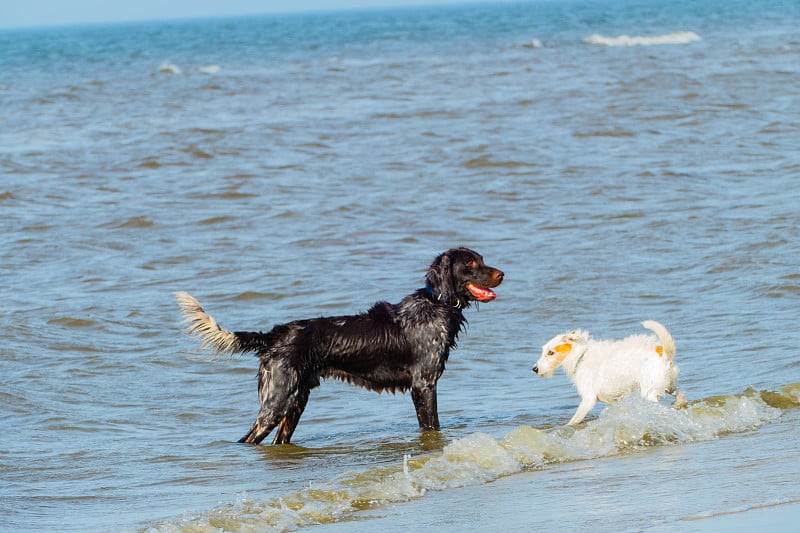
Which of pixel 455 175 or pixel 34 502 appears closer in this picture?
pixel 34 502

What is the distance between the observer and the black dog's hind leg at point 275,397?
294 inches

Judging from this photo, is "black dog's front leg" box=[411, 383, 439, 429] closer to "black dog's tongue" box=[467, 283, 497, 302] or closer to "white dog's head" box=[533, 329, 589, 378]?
"black dog's tongue" box=[467, 283, 497, 302]

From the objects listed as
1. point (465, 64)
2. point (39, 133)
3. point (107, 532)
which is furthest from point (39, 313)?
point (465, 64)

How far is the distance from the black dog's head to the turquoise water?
0.85 m

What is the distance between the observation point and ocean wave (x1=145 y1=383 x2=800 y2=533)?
218 inches

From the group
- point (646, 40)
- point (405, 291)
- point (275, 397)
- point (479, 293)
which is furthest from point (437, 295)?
point (646, 40)

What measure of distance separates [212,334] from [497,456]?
220 centimetres

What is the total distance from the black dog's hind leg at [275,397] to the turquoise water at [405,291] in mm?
172

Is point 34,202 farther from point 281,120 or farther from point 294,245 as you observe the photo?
point 281,120

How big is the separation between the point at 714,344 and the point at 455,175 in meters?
9.72

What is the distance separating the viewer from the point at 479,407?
324 inches

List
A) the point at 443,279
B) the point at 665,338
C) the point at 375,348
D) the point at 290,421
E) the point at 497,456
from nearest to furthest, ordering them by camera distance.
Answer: the point at 497,456
the point at 665,338
the point at 290,421
the point at 375,348
the point at 443,279

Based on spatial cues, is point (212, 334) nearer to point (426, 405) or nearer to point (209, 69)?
point (426, 405)

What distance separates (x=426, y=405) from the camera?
770 centimetres
